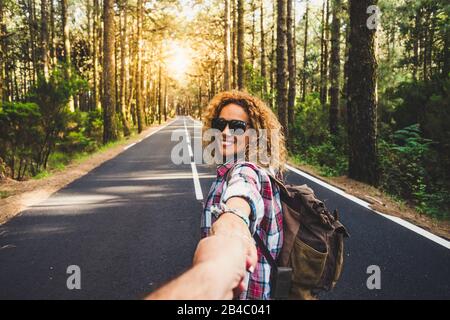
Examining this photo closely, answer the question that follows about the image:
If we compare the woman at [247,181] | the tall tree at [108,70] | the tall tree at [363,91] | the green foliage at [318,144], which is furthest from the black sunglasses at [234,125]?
the tall tree at [108,70]

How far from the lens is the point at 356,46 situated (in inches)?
382

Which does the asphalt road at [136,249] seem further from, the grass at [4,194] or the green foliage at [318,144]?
the green foliage at [318,144]

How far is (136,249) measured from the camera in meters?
5.19

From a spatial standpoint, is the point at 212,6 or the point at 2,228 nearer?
the point at 2,228

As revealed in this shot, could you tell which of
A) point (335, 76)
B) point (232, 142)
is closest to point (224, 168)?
point (232, 142)

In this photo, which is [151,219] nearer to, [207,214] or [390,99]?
[207,214]

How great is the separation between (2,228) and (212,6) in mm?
29875

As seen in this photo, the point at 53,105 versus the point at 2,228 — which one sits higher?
the point at 53,105

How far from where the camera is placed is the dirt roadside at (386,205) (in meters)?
6.17

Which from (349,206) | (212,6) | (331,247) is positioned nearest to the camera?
(331,247)

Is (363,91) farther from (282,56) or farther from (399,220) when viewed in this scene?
(282,56)

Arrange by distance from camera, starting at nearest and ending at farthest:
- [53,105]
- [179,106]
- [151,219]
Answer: [151,219], [53,105], [179,106]

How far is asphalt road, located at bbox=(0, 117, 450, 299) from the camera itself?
3910 mm
